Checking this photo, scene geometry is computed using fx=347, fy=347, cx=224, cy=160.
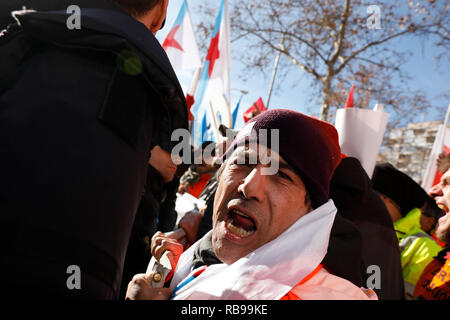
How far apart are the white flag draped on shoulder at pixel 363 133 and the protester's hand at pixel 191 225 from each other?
121cm

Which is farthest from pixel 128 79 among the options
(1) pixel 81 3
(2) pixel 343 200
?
(2) pixel 343 200

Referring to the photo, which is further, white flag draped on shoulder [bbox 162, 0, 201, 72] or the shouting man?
white flag draped on shoulder [bbox 162, 0, 201, 72]

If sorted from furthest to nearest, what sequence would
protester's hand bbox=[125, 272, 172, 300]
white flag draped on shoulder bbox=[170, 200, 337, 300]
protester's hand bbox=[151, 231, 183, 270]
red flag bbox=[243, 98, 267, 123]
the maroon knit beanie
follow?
red flag bbox=[243, 98, 267, 123] < protester's hand bbox=[151, 231, 183, 270] < the maroon knit beanie < protester's hand bbox=[125, 272, 172, 300] < white flag draped on shoulder bbox=[170, 200, 337, 300]

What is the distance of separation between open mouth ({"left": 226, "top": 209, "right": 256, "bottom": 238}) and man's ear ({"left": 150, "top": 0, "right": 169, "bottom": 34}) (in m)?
0.86

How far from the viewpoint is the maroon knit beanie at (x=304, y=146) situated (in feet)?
5.16

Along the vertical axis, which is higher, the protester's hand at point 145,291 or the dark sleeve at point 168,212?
the protester's hand at point 145,291

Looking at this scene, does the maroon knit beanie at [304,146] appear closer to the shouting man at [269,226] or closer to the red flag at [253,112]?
the shouting man at [269,226]

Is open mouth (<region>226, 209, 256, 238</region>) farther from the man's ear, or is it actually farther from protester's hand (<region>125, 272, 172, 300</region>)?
the man's ear

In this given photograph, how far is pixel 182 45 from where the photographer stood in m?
6.81

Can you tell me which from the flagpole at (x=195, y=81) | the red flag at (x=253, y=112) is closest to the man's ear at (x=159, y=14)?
the red flag at (x=253, y=112)

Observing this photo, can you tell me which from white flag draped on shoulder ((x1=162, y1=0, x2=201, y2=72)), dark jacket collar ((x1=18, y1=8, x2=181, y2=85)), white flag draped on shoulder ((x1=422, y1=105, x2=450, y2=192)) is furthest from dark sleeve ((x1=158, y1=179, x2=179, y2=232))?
white flag draped on shoulder ((x1=422, y1=105, x2=450, y2=192))

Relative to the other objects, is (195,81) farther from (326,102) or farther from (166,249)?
(166,249)

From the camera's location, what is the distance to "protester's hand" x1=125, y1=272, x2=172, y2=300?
1.37 m

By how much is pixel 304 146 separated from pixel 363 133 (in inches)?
45.4
